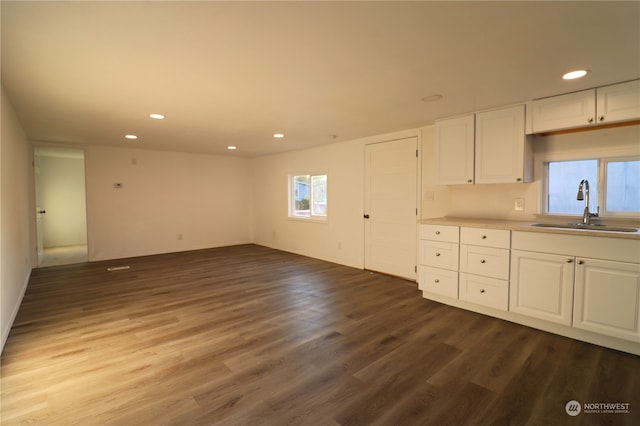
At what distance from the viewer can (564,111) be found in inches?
111

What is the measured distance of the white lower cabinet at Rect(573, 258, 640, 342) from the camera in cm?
233

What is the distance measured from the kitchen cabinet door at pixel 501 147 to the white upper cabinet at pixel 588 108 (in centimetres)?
16

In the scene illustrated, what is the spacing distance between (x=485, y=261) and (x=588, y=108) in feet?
5.43

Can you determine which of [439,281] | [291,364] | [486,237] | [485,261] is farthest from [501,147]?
[291,364]

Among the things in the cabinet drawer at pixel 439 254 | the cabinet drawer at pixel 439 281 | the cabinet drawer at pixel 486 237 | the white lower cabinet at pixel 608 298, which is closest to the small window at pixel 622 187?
the white lower cabinet at pixel 608 298

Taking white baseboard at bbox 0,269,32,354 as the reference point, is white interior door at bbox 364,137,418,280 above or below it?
above

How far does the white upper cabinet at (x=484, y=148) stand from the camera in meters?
3.12

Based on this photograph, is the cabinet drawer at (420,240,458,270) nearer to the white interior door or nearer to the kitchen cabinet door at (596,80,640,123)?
the white interior door

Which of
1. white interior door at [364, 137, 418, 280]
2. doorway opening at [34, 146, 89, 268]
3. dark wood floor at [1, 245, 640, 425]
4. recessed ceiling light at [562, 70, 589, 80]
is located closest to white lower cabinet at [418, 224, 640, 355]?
dark wood floor at [1, 245, 640, 425]

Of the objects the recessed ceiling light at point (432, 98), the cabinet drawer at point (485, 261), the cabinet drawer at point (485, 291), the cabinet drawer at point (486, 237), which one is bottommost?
the cabinet drawer at point (485, 291)

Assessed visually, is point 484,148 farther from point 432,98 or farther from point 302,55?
point 302,55

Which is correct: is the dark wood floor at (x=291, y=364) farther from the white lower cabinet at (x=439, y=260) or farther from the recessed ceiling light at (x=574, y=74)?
the recessed ceiling light at (x=574, y=74)

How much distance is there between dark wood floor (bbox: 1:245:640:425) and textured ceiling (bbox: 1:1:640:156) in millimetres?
2245

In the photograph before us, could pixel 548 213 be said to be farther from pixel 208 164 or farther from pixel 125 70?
pixel 208 164
